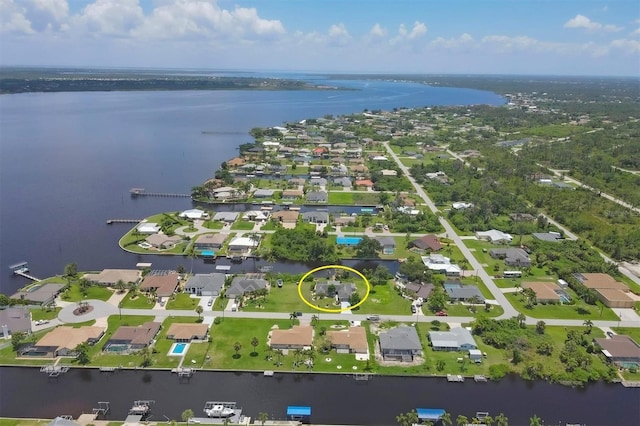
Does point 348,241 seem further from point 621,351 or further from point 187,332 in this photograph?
point 621,351

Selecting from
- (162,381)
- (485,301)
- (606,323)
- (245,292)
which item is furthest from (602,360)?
(162,381)

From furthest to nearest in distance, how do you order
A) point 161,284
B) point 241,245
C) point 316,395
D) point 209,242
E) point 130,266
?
point 209,242 < point 241,245 < point 130,266 < point 161,284 < point 316,395

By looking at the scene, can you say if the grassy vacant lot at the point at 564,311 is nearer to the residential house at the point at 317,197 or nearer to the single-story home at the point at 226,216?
the residential house at the point at 317,197

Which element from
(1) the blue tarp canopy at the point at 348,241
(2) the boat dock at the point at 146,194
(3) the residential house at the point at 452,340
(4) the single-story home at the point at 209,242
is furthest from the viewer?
(2) the boat dock at the point at 146,194

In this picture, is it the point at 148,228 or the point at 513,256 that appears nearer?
the point at 513,256

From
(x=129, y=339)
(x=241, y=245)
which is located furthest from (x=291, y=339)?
(x=241, y=245)

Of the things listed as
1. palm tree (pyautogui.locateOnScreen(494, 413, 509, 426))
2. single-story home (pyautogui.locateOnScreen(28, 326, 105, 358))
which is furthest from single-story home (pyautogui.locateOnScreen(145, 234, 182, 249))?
palm tree (pyautogui.locateOnScreen(494, 413, 509, 426))

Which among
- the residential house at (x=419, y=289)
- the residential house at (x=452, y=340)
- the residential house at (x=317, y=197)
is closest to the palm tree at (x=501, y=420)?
the residential house at (x=452, y=340)

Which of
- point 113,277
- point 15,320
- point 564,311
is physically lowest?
point 564,311
